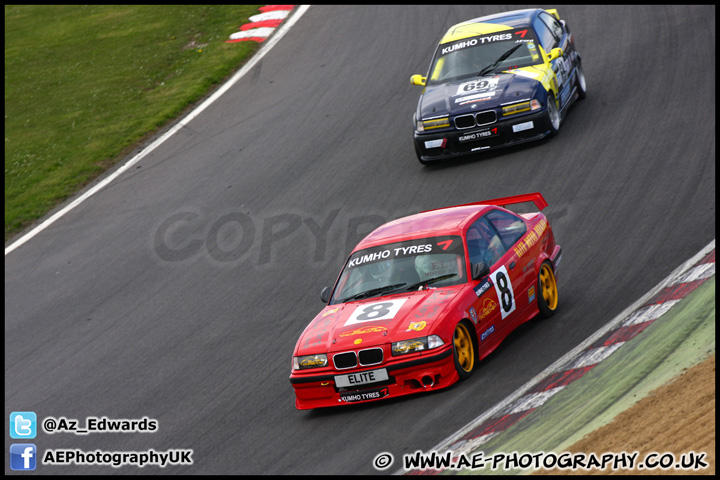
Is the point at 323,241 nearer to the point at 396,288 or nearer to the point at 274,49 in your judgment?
the point at 396,288

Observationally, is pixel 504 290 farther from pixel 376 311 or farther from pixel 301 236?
pixel 301 236

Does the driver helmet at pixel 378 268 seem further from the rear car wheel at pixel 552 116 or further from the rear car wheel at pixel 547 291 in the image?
the rear car wheel at pixel 552 116

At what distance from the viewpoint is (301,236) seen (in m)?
12.5

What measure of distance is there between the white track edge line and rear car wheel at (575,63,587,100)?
22.5 ft

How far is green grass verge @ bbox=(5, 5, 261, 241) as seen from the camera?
16406mm

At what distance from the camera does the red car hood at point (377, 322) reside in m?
7.72

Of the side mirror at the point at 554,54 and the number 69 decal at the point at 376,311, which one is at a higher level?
the side mirror at the point at 554,54

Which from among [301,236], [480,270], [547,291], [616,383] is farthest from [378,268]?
[301,236]

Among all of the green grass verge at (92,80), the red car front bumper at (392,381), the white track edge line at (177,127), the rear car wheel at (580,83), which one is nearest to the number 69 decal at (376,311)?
the red car front bumper at (392,381)

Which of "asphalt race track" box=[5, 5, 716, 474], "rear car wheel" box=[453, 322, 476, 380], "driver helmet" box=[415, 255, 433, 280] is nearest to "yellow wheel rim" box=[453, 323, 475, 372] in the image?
"rear car wheel" box=[453, 322, 476, 380]

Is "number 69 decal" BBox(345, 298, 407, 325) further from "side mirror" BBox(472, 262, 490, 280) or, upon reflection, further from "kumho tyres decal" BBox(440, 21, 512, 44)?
"kumho tyres decal" BBox(440, 21, 512, 44)

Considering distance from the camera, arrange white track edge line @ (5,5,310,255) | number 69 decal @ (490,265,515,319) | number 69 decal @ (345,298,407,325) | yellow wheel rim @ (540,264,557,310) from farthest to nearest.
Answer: white track edge line @ (5,5,310,255) < yellow wheel rim @ (540,264,557,310) < number 69 decal @ (490,265,515,319) < number 69 decal @ (345,298,407,325)

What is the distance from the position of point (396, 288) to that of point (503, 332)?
3.40 feet

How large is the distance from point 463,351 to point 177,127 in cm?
1054
